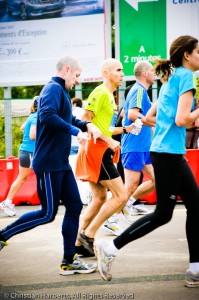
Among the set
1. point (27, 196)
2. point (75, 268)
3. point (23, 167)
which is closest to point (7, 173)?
point (27, 196)

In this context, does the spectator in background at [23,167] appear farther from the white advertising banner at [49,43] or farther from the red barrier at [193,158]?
the white advertising banner at [49,43]

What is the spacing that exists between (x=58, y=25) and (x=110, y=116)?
38.2 ft

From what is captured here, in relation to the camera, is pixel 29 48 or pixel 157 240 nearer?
pixel 157 240

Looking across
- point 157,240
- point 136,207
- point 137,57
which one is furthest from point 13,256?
point 137,57

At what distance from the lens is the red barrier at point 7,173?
1149cm

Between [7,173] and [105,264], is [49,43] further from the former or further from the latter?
[105,264]

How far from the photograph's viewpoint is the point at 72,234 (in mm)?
5805

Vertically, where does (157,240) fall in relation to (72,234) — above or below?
below

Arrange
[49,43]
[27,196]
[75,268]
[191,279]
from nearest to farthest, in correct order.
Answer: [191,279], [75,268], [27,196], [49,43]

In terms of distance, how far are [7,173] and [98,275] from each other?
19.8ft

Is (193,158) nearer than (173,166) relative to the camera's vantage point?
No

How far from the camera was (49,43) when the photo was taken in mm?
17984

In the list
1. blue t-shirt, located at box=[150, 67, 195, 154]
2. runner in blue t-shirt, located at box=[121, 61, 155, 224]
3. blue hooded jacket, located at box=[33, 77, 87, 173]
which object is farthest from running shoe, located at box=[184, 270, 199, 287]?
runner in blue t-shirt, located at box=[121, 61, 155, 224]

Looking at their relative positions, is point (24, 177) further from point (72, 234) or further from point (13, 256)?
point (72, 234)
